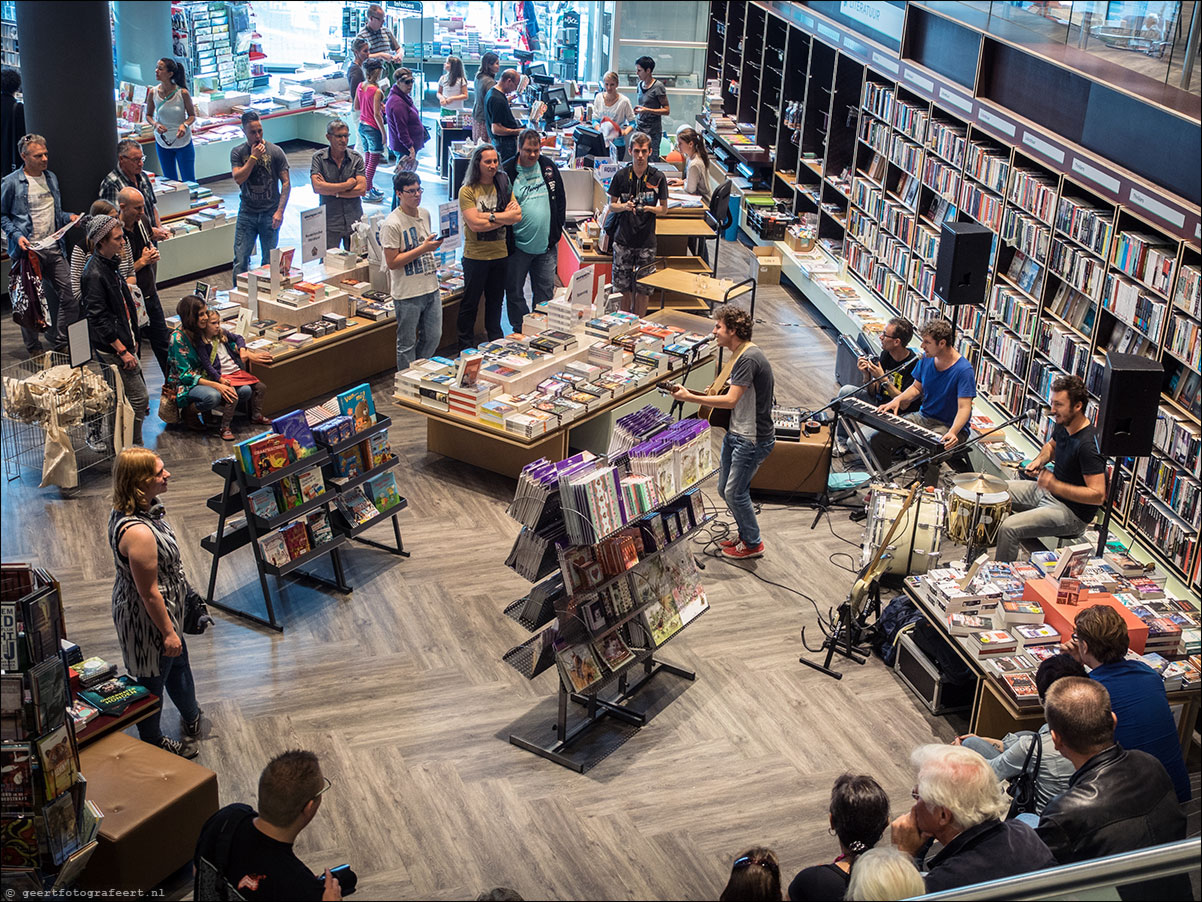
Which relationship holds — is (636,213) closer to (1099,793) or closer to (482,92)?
(482,92)

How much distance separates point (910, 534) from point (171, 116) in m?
9.02

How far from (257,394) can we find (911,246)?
544cm

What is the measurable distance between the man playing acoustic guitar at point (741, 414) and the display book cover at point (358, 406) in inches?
69.0

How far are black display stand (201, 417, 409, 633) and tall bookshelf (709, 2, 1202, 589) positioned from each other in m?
4.45

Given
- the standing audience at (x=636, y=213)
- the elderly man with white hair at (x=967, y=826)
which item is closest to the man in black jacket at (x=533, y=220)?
the standing audience at (x=636, y=213)

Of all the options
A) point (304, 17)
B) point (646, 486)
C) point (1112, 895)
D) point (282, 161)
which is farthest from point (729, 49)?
point (1112, 895)

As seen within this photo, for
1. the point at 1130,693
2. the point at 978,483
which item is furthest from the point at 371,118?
the point at 1130,693

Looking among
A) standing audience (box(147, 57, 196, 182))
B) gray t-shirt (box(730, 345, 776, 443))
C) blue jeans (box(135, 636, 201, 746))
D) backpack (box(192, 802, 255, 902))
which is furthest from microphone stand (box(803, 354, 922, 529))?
standing audience (box(147, 57, 196, 182))

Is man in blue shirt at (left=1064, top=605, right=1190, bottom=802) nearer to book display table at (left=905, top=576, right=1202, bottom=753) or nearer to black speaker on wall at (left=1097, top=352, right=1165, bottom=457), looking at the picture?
book display table at (left=905, top=576, right=1202, bottom=753)

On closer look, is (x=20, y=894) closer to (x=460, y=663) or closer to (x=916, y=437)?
(x=460, y=663)

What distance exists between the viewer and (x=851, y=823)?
406cm

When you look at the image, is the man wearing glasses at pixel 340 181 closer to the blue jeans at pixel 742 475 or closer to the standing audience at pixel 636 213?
the standing audience at pixel 636 213

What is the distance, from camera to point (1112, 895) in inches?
129

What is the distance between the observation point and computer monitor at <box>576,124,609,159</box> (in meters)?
13.9
